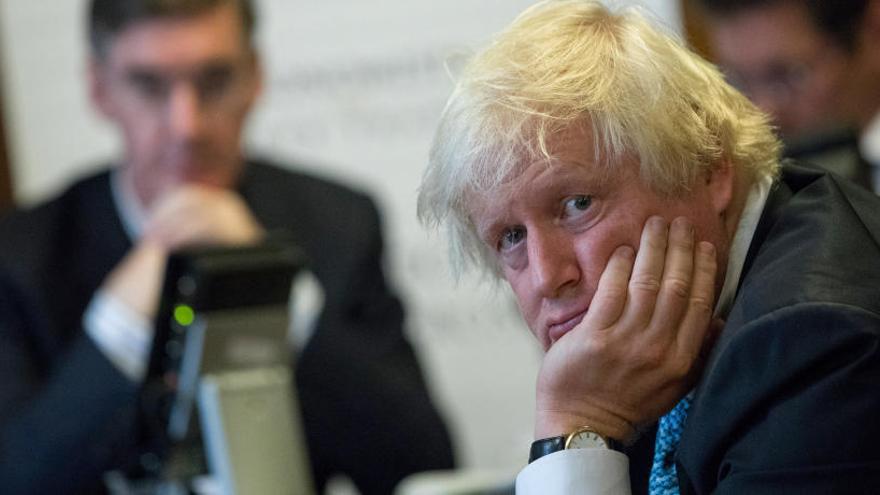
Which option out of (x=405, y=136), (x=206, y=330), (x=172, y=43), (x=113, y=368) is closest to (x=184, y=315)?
(x=206, y=330)

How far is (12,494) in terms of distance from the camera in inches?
112

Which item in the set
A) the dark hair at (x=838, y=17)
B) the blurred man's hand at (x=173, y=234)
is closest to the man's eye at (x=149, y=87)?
the blurred man's hand at (x=173, y=234)

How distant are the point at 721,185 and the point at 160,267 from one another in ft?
5.18

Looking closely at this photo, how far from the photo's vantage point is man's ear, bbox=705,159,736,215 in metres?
1.45

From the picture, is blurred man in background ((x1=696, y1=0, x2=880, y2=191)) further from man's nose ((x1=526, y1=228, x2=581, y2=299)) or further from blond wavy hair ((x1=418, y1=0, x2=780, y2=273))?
man's nose ((x1=526, y1=228, x2=581, y2=299))

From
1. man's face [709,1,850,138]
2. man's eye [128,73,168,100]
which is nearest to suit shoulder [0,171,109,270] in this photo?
man's eye [128,73,168,100]

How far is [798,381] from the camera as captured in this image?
4.07 ft

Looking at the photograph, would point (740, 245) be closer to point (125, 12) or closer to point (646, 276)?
point (646, 276)

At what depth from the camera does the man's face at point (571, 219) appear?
1384 mm

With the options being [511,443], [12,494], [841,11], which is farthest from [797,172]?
[511,443]

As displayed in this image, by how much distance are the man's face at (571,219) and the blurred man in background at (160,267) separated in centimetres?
137

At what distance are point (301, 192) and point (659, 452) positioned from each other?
2.10 m

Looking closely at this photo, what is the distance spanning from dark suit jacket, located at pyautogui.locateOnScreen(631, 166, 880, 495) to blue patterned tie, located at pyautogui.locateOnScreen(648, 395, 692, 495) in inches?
2.3

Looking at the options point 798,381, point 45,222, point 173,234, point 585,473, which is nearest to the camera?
point 798,381
